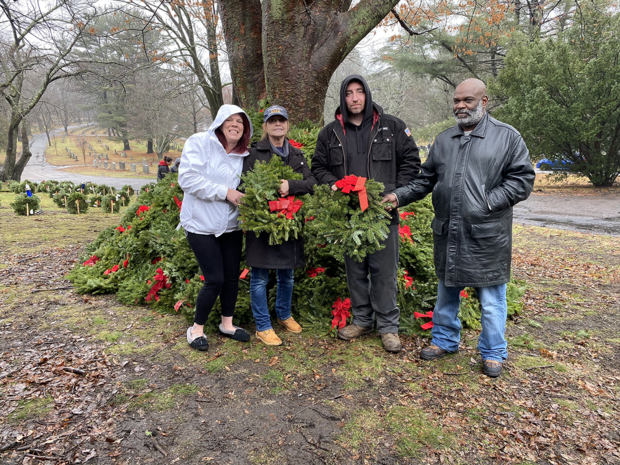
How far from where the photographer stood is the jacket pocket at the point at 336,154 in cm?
350

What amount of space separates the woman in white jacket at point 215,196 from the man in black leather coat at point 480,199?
65.1 inches

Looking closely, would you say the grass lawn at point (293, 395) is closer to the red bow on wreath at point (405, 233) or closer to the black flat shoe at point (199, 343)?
the black flat shoe at point (199, 343)

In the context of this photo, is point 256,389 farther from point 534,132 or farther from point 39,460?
point 534,132

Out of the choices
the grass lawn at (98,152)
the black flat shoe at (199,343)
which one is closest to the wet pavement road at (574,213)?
the black flat shoe at (199,343)

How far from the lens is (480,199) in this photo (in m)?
2.96

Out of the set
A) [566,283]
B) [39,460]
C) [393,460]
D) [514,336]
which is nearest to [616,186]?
[566,283]

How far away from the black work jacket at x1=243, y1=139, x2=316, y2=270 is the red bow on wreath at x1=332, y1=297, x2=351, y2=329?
70 centimetres

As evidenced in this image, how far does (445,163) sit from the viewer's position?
313 cm

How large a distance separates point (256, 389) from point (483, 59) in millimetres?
28604

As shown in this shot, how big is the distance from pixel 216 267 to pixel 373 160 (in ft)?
5.37

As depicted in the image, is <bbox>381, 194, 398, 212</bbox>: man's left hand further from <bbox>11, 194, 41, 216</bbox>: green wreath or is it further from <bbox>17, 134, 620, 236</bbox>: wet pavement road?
<bbox>11, 194, 41, 216</bbox>: green wreath

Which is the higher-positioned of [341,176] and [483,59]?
[483,59]

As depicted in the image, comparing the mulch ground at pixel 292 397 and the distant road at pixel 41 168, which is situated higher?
the distant road at pixel 41 168

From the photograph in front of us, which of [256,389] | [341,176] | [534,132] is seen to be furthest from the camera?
[534,132]
